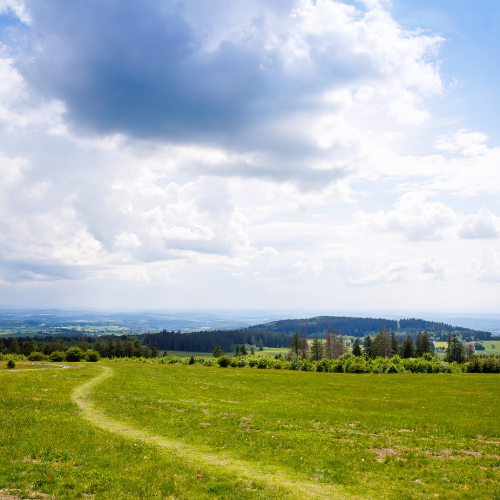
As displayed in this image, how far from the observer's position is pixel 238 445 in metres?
21.5

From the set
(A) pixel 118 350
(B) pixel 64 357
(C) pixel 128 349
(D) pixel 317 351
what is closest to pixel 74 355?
(B) pixel 64 357

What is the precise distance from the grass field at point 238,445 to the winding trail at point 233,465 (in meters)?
0.07

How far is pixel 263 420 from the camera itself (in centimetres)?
2909

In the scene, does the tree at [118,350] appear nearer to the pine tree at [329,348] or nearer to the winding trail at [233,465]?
the pine tree at [329,348]

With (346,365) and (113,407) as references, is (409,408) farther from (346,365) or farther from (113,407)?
(346,365)

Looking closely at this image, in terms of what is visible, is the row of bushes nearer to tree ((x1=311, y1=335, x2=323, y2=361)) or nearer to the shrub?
the shrub

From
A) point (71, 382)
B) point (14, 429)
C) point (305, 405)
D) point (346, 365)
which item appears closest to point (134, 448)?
point (14, 429)

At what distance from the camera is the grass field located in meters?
15.1

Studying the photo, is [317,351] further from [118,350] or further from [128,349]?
[118,350]

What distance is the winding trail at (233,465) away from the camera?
1509 centimetres

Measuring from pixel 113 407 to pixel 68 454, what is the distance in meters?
14.0

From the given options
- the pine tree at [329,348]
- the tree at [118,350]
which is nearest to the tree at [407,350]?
the pine tree at [329,348]

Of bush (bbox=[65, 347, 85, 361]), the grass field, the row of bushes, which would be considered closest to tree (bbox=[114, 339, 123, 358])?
the row of bushes

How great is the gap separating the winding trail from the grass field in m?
0.07
